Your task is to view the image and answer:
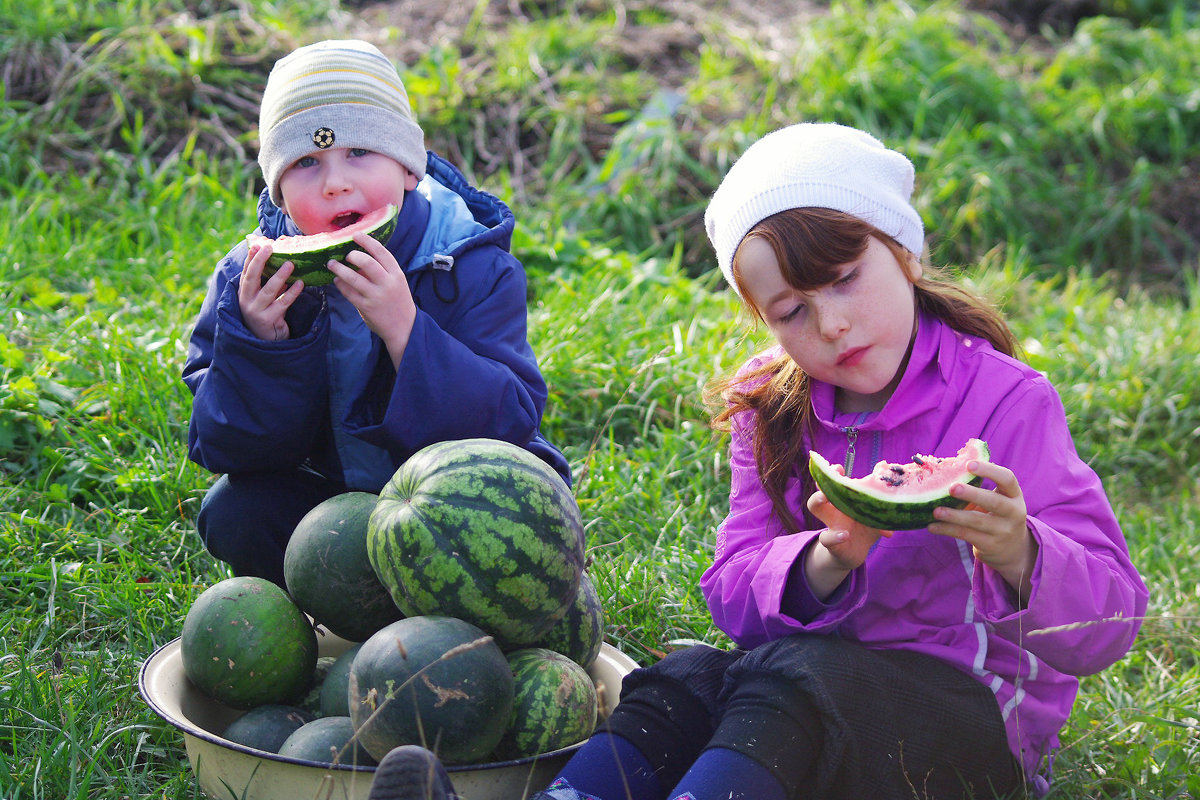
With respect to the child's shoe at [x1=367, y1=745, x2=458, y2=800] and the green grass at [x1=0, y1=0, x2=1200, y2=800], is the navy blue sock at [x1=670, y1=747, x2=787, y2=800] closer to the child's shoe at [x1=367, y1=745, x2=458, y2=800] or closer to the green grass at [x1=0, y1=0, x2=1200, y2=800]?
the child's shoe at [x1=367, y1=745, x2=458, y2=800]

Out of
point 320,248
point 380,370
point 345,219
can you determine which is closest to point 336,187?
point 345,219

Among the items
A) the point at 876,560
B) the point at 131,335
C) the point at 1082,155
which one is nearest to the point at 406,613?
the point at 876,560

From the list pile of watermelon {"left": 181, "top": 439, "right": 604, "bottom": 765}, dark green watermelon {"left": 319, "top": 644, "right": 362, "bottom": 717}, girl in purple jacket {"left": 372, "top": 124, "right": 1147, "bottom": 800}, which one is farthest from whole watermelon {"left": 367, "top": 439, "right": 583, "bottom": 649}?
girl in purple jacket {"left": 372, "top": 124, "right": 1147, "bottom": 800}

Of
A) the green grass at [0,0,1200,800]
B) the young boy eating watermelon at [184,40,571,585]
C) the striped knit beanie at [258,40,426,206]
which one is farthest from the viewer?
the green grass at [0,0,1200,800]

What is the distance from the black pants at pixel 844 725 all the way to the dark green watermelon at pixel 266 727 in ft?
2.50

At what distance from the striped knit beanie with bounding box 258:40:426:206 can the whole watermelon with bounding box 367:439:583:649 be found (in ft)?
3.39

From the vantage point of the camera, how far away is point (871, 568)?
2734mm

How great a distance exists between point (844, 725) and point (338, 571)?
123 centimetres

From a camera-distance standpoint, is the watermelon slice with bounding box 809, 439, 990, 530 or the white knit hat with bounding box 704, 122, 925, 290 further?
the white knit hat with bounding box 704, 122, 925, 290

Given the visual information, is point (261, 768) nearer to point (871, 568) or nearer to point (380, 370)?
point (380, 370)

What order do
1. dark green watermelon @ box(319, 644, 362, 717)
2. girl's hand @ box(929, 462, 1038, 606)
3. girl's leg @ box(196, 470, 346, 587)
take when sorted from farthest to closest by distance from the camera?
girl's leg @ box(196, 470, 346, 587), dark green watermelon @ box(319, 644, 362, 717), girl's hand @ box(929, 462, 1038, 606)

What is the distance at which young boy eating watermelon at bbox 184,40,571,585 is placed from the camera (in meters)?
2.94

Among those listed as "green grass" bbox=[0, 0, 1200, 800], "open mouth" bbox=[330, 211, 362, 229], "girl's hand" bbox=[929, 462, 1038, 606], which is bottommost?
"green grass" bbox=[0, 0, 1200, 800]

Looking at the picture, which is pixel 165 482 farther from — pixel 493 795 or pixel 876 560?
pixel 876 560
